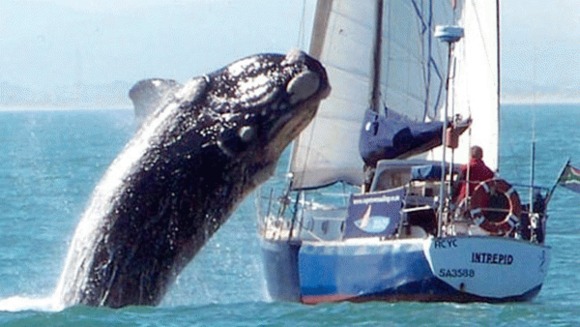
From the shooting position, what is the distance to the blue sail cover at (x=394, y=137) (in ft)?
84.6

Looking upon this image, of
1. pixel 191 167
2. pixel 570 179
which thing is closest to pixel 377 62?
pixel 570 179

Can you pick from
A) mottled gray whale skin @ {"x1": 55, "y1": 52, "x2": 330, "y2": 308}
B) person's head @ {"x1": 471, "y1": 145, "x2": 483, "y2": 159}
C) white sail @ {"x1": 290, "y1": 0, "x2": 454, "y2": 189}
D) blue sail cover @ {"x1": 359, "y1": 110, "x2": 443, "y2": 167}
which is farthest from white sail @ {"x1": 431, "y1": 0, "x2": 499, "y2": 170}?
A: mottled gray whale skin @ {"x1": 55, "y1": 52, "x2": 330, "y2": 308}

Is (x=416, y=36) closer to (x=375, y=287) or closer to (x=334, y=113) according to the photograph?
(x=334, y=113)

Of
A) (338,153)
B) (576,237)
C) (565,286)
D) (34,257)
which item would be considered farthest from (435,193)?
(576,237)

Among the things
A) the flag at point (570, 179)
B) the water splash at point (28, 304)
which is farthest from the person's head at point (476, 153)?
the water splash at point (28, 304)

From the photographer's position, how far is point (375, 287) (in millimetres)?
23625

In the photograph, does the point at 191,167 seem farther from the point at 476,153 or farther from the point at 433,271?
the point at 476,153

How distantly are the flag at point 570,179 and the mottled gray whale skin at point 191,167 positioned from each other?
9.17 m

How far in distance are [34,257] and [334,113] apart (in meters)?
5.30

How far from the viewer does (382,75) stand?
3006 cm

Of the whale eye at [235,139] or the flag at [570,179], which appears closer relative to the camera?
the whale eye at [235,139]

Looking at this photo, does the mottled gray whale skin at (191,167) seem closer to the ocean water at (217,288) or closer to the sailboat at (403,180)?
the ocean water at (217,288)

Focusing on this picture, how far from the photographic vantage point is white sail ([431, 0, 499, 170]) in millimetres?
28812

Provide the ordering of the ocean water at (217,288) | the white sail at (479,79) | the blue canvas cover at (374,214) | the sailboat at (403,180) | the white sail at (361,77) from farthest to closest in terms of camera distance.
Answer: the white sail at (361,77) < the white sail at (479,79) < the blue canvas cover at (374,214) < the sailboat at (403,180) < the ocean water at (217,288)
